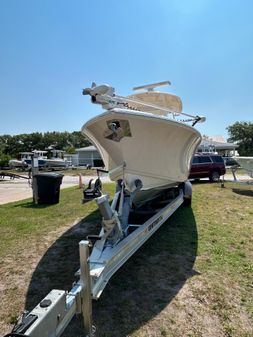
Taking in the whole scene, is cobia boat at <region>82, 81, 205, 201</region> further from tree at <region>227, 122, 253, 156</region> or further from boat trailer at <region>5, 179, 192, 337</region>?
tree at <region>227, 122, 253, 156</region>

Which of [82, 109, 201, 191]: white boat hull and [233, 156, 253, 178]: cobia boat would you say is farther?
[233, 156, 253, 178]: cobia boat

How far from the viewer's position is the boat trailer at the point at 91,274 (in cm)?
170

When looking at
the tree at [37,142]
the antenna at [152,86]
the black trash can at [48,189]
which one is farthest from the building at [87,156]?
the antenna at [152,86]

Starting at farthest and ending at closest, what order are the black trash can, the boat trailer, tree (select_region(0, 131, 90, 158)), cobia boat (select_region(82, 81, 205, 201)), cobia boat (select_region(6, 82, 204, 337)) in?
tree (select_region(0, 131, 90, 158)) < the black trash can < cobia boat (select_region(82, 81, 205, 201)) < cobia boat (select_region(6, 82, 204, 337)) < the boat trailer

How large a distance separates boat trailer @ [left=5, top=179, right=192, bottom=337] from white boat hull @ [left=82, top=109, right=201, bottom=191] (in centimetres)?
34

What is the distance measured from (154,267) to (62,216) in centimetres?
395

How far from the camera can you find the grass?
2.79 meters

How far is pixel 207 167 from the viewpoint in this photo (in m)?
15.6

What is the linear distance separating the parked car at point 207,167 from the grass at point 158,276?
8735 mm

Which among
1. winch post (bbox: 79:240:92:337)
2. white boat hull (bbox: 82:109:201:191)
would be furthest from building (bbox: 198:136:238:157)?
winch post (bbox: 79:240:92:337)

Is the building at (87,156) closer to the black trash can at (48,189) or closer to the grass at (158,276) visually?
the black trash can at (48,189)

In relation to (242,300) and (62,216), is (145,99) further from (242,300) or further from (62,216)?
(242,300)

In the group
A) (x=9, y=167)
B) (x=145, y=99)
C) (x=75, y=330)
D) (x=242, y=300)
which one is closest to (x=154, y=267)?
(x=242, y=300)

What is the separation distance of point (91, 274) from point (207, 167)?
45.7ft
